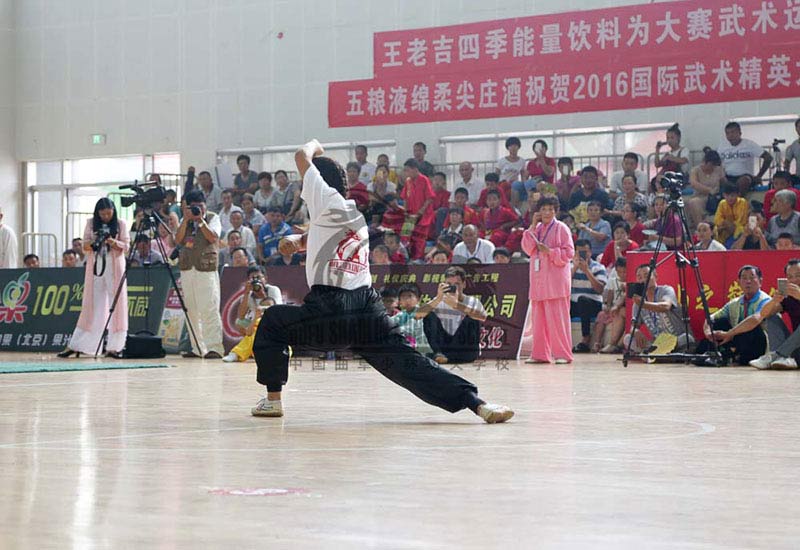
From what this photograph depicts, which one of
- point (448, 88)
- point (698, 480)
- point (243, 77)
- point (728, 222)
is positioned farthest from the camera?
point (243, 77)

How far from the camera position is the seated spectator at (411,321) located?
1503 centimetres

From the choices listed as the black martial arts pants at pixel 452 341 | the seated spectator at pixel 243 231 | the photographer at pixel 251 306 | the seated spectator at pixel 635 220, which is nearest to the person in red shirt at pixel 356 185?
the seated spectator at pixel 243 231

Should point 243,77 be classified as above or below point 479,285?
above

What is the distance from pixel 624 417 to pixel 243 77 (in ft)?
58.3

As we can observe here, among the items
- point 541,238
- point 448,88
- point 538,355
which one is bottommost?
point 538,355

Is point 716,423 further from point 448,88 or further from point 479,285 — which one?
point 448,88

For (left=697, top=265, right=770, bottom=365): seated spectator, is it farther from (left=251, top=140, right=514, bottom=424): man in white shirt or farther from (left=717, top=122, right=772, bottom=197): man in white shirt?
(left=251, top=140, right=514, bottom=424): man in white shirt

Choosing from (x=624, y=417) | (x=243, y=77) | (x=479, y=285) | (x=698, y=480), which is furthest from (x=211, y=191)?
(x=698, y=480)

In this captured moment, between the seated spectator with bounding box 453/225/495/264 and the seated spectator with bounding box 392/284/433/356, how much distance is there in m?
2.10

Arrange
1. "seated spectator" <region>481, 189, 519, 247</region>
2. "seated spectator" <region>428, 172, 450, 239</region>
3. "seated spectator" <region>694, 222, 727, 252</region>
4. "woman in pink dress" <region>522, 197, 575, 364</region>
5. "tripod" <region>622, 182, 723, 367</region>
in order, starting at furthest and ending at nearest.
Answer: "seated spectator" <region>428, 172, 450, 239</region>, "seated spectator" <region>481, 189, 519, 247</region>, "seated spectator" <region>694, 222, 727, 252</region>, "woman in pink dress" <region>522, 197, 575, 364</region>, "tripod" <region>622, 182, 723, 367</region>

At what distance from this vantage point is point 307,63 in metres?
23.6

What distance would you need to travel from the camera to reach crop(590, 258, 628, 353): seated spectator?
17000 mm

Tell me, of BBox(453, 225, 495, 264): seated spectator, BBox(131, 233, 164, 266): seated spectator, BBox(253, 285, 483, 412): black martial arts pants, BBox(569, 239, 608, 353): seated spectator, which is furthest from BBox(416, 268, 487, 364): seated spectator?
BBox(253, 285, 483, 412): black martial arts pants

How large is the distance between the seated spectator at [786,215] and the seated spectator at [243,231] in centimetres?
775
